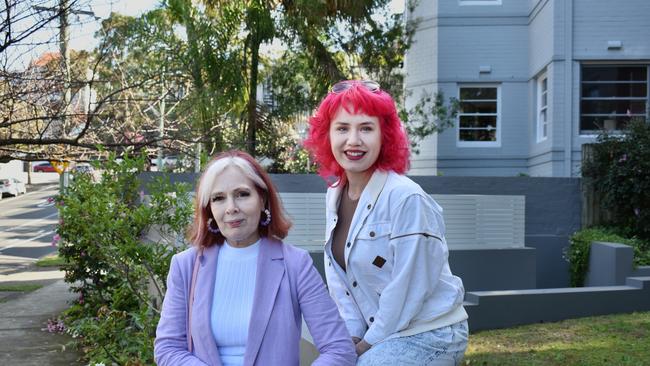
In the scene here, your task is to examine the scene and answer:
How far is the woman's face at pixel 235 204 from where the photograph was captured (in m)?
2.87

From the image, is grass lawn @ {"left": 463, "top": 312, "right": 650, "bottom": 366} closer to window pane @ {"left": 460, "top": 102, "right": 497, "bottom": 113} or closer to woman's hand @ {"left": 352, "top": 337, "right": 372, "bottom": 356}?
woman's hand @ {"left": 352, "top": 337, "right": 372, "bottom": 356}

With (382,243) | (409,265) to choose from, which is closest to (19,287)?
(382,243)

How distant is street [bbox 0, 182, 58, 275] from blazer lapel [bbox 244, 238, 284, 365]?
7524mm

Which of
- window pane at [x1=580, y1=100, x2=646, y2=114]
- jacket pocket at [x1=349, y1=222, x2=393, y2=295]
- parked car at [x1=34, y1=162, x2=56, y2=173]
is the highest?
window pane at [x1=580, y1=100, x2=646, y2=114]

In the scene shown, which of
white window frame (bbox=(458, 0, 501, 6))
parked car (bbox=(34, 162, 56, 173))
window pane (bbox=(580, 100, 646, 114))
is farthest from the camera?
parked car (bbox=(34, 162, 56, 173))

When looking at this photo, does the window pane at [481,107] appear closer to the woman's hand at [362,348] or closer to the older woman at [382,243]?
the older woman at [382,243]

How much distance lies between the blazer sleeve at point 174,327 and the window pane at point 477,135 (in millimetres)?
15628

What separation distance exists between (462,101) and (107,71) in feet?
25.6

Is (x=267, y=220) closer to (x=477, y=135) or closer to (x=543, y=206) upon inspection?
(x=543, y=206)

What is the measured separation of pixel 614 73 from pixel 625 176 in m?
5.03

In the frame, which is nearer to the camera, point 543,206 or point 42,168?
point 543,206

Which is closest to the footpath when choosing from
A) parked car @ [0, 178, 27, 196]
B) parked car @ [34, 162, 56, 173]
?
parked car @ [0, 178, 27, 196]

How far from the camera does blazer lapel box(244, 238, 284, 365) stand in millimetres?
2750

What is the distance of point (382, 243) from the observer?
3010mm
